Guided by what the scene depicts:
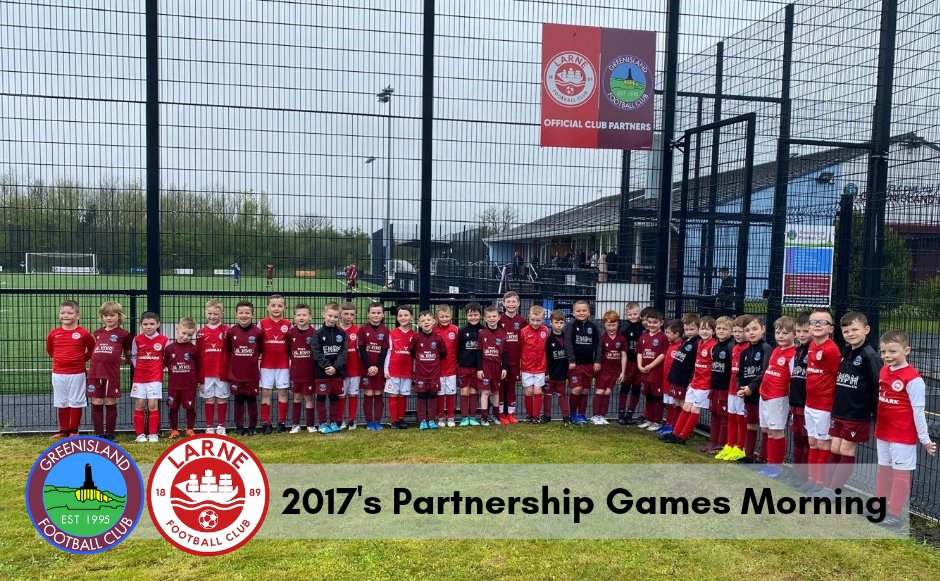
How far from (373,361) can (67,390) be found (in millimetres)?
3272

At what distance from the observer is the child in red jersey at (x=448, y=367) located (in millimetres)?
7879

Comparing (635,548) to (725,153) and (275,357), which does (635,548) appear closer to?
(275,357)

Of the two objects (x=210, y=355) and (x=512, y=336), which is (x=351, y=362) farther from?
(x=512, y=336)

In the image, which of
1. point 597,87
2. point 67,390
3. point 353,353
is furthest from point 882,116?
point 67,390

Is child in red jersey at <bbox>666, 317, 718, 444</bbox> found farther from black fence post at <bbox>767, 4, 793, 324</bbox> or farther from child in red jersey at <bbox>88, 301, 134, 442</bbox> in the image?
child in red jersey at <bbox>88, 301, 134, 442</bbox>

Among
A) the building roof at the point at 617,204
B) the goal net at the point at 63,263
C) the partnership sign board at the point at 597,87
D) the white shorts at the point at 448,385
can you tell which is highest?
the partnership sign board at the point at 597,87

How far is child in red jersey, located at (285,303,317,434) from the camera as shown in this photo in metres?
7.42

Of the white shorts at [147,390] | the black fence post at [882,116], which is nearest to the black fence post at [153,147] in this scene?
the white shorts at [147,390]

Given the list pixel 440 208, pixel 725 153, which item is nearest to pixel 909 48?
pixel 725 153

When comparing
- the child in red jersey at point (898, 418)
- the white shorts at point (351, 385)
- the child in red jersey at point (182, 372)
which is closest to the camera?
the child in red jersey at point (898, 418)

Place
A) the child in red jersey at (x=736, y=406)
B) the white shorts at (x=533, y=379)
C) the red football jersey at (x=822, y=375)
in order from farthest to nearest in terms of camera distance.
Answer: the white shorts at (x=533, y=379) → the child in red jersey at (x=736, y=406) → the red football jersey at (x=822, y=375)

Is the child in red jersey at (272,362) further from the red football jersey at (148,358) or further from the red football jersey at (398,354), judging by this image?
the red football jersey at (398,354)

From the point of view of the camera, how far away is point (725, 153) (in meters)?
8.90

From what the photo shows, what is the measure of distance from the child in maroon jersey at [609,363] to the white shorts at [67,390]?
19.5 feet
